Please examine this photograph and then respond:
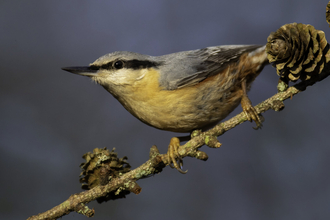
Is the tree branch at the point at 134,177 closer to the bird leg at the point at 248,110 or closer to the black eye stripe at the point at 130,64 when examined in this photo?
the bird leg at the point at 248,110

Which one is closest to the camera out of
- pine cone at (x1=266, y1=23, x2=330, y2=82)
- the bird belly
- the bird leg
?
pine cone at (x1=266, y1=23, x2=330, y2=82)

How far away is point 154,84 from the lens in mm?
1800

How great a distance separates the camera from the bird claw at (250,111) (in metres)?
1.52

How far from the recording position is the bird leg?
1513 millimetres

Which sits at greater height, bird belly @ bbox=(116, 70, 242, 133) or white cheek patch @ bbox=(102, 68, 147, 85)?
white cheek patch @ bbox=(102, 68, 147, 85)

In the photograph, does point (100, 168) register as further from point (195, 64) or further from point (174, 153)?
point (195, 64)

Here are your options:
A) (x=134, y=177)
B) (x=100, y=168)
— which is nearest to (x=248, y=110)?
(x=134, y=177)

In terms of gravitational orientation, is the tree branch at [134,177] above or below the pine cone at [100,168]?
below

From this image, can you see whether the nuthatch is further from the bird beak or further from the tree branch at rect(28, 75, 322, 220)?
the tree branch at rect(28, 75, 322, 220)

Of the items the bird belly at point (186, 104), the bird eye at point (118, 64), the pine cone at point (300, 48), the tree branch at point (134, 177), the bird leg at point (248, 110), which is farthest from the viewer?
the bird eye at point (118, 64)

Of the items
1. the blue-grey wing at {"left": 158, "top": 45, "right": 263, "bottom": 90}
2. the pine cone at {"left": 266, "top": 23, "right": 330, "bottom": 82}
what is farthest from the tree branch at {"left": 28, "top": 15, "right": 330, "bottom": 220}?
the blue-grey wing at {"left": 158, "top": 45, "right": 263, "bottom": 90}

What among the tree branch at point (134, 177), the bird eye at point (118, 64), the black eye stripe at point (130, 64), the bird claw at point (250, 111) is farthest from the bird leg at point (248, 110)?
the bird eye at point (118, 64)

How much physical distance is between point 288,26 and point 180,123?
0.80 metres

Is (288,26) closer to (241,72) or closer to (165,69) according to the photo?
(241,72)
